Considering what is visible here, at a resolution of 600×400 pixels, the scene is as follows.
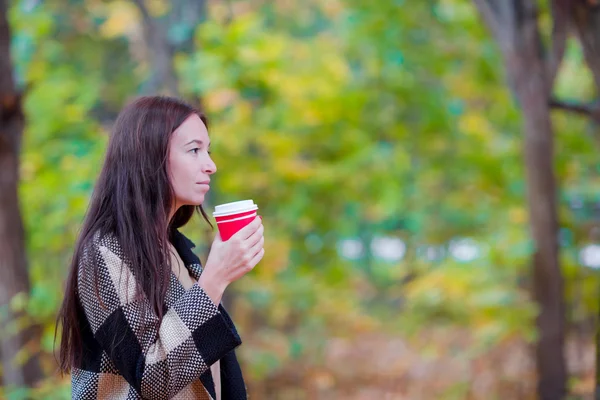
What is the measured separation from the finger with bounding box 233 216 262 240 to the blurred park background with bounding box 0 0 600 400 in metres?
2.77

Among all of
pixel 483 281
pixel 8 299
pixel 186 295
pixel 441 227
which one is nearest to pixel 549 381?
pixel 483 281

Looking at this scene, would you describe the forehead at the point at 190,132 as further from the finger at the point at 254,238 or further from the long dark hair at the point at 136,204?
the finger at the point at 254,238

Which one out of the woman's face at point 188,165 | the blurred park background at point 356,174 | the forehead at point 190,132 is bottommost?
the blurred park background at point 356,174

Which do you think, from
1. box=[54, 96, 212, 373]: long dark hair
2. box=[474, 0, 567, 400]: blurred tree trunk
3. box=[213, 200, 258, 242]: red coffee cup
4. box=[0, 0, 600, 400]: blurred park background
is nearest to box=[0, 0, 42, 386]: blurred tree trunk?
box=[0, 0, 600, 400]: blurred park background

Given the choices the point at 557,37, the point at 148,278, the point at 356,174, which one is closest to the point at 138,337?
the point at 148,278

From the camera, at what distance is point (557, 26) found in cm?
430

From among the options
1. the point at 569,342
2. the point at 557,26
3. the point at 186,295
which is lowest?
the point at 569,342

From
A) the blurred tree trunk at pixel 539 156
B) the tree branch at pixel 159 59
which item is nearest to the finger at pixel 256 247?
the blurred tree trunk at pixel 539 156

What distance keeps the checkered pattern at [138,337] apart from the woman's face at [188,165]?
0.64 feet

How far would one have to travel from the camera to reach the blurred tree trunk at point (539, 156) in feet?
17.0

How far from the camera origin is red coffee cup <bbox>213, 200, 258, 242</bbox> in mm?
1550

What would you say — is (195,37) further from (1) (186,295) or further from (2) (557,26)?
(1) (186,295)

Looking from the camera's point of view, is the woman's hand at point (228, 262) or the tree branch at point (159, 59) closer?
the woman's hand at point (228, 262)

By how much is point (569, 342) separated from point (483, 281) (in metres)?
1.81
